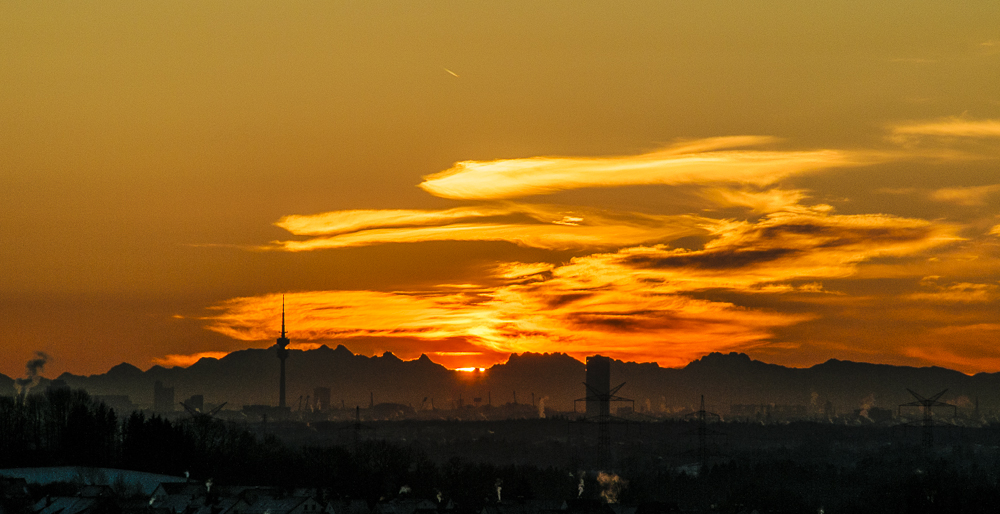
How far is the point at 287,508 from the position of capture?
7849 inches

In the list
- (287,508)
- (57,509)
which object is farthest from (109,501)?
(287,508)

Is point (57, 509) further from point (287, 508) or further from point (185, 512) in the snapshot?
point (287, 508)

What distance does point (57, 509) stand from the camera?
196 meters

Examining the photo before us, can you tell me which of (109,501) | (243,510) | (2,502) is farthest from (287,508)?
(2,502)

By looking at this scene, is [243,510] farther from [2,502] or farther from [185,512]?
[2,502]

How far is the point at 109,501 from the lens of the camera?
191500mm

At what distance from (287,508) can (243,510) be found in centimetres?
682

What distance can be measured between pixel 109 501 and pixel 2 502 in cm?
1538

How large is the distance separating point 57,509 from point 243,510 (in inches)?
1109

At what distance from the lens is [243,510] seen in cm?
19675

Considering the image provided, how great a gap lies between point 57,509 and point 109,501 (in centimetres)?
1043

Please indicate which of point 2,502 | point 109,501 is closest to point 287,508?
point 109,501

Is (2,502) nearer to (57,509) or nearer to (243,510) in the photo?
(57,509)

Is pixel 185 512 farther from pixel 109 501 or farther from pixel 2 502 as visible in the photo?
pixel 2 502
